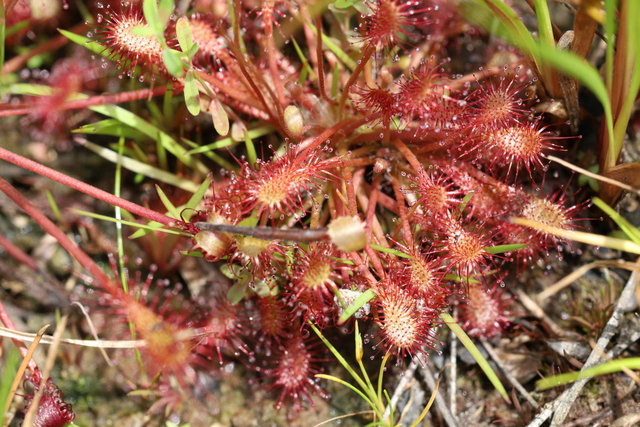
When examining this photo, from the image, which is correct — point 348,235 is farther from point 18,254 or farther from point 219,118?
point 18,254

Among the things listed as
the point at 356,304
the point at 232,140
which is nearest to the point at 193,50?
the point at 232,140

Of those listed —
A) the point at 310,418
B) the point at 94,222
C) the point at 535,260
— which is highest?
the point at 94,222

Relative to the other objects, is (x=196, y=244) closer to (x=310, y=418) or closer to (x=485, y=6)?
(x=310, y=418)

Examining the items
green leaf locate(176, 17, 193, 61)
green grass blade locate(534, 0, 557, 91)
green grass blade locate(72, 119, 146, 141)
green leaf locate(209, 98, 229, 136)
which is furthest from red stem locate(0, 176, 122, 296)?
green grass blade locate(534, 0, 557, 91)

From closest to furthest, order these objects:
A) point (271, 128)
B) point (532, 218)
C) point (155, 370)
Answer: point (532, 218), point (155, 370), point (271, 128)

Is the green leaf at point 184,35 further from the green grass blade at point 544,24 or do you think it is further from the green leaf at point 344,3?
the green grass blade at point 544,24

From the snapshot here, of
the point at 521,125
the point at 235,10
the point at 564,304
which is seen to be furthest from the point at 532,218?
the point at 235,10

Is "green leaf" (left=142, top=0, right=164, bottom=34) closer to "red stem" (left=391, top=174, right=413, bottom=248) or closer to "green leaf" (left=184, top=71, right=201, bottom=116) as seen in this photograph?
"green leaf" (left=184, top=71, right=201, bottom=116)

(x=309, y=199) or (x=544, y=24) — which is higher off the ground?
(x=544, y=24)
